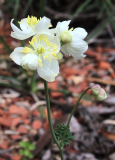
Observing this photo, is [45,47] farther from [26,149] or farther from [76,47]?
[26,149]

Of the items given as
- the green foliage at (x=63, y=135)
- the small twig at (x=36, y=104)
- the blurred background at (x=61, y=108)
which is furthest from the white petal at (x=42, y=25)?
the small twig at (x=36, y=104)

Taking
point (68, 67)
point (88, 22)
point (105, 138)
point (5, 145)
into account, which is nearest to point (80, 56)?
point (105, 138)

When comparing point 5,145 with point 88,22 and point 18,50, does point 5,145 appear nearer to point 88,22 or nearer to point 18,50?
point 18,50

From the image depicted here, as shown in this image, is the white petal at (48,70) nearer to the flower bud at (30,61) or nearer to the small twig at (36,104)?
the flower bud at (30,61)

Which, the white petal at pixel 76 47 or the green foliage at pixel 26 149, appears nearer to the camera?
the white petal at pixel 76 47

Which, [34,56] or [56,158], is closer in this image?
[34,56]

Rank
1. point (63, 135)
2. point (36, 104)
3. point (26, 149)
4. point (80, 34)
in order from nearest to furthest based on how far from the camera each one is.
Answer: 1. point (80, 34)
2. point (63, 135)
3. point (26, 149)
4. point (36, 104)

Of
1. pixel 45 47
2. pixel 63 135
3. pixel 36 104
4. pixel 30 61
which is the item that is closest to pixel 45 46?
pixel 45 47
